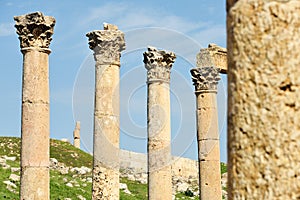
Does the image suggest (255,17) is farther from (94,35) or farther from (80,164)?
(80,164)

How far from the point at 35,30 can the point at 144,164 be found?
1110 inches

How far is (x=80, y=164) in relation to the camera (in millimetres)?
38469

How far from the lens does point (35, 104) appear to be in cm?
1606

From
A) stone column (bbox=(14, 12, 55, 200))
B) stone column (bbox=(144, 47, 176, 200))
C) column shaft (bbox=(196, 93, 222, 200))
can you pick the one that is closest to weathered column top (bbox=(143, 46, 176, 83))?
stone column (bbox=(144, 47, 176, 200))

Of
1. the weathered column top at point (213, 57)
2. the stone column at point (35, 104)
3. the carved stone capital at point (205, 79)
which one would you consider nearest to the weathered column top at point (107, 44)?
the stone column at point (35, 104)

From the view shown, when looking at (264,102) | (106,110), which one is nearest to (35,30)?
(106,110)

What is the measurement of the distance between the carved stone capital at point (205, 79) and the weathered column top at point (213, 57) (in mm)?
295

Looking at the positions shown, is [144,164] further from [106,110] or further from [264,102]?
[264,102]

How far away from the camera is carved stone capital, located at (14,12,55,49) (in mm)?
16594

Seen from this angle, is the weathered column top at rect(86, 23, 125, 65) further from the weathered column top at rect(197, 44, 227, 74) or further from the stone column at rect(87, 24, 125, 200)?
the weathered column top at rect(197, 44, 227, 74)

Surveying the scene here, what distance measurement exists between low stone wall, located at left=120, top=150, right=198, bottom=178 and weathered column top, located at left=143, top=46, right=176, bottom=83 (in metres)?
20.0

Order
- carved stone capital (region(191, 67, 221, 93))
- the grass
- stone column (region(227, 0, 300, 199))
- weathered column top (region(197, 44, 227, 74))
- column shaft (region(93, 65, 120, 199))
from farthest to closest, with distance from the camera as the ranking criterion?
the grass, weathered column top (region(197, 44, 227, 74)), carved stone capital (region(191, 67, 221, 93)), column shaft (region(93, 65, 120, 199)), stone column (region(227, 0, 300, 199))

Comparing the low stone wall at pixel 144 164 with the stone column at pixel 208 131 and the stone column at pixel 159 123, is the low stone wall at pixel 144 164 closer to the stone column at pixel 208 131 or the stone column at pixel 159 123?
the stone column at pixel 208 131

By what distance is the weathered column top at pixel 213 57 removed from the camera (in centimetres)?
2358
